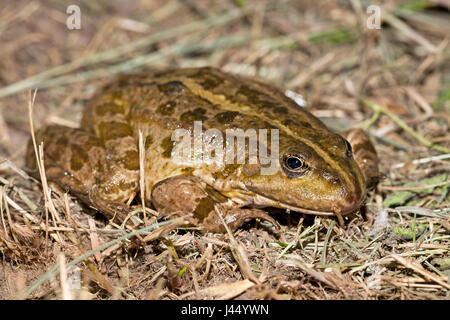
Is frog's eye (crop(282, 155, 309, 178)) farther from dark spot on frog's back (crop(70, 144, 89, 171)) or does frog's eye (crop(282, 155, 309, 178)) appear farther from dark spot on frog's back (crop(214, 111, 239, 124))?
dark spot on frog's back (crop(70, 144, 89, 171))

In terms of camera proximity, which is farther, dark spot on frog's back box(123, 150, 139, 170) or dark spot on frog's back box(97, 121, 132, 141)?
dark spot on frog's back box(97, 121, 132, 141)

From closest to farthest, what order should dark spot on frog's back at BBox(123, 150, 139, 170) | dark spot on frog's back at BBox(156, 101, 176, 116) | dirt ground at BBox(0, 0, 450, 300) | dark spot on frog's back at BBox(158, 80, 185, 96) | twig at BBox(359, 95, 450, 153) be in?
dirt ground at BBox(0, 0, 450, 300) → dark spot on frog's back at BBox(123, 150, 139, 170) → dark spot on frog's back at BBox(156, 101, 176, 116) → dark spot on frog's back at BBox(158, 80, 185, 96) → twig at BBox(359, 95, 450, 153)

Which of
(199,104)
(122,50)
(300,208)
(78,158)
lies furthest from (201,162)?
(122,50)

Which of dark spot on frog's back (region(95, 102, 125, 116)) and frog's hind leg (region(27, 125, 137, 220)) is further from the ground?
dark spot on frog's back (region(95, 102, 125, 116))

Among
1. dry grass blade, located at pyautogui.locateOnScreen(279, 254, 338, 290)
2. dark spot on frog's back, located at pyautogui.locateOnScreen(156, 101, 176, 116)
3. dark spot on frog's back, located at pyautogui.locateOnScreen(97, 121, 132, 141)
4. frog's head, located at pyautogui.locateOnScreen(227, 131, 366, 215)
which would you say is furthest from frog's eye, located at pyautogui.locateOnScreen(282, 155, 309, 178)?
dark spot on frog's back, located at pyautogui.locateOnScreen(97, 121, 132, 141)

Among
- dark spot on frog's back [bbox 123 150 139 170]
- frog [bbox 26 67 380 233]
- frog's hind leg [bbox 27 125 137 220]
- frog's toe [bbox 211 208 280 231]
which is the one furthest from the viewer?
dark spot on frog's back [bbox 123 150 139 170]

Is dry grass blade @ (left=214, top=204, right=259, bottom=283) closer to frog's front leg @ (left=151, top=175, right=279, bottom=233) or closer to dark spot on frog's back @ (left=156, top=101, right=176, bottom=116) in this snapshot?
frog's front leg @ (left=151, top=175, right=279, bottom=233)

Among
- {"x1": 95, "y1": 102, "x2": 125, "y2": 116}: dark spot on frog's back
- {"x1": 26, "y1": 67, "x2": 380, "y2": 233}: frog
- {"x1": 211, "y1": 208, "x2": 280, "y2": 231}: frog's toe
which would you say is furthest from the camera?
{"x1": 95, "y1": 102, "x2": 125, "y2": 116}: dark spot on frog's back

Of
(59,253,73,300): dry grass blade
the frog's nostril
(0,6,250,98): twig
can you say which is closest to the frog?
the frog's nostril

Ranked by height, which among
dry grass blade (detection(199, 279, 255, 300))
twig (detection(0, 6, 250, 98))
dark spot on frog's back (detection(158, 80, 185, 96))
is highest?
twig (detection(0, 6, 250, 98))
